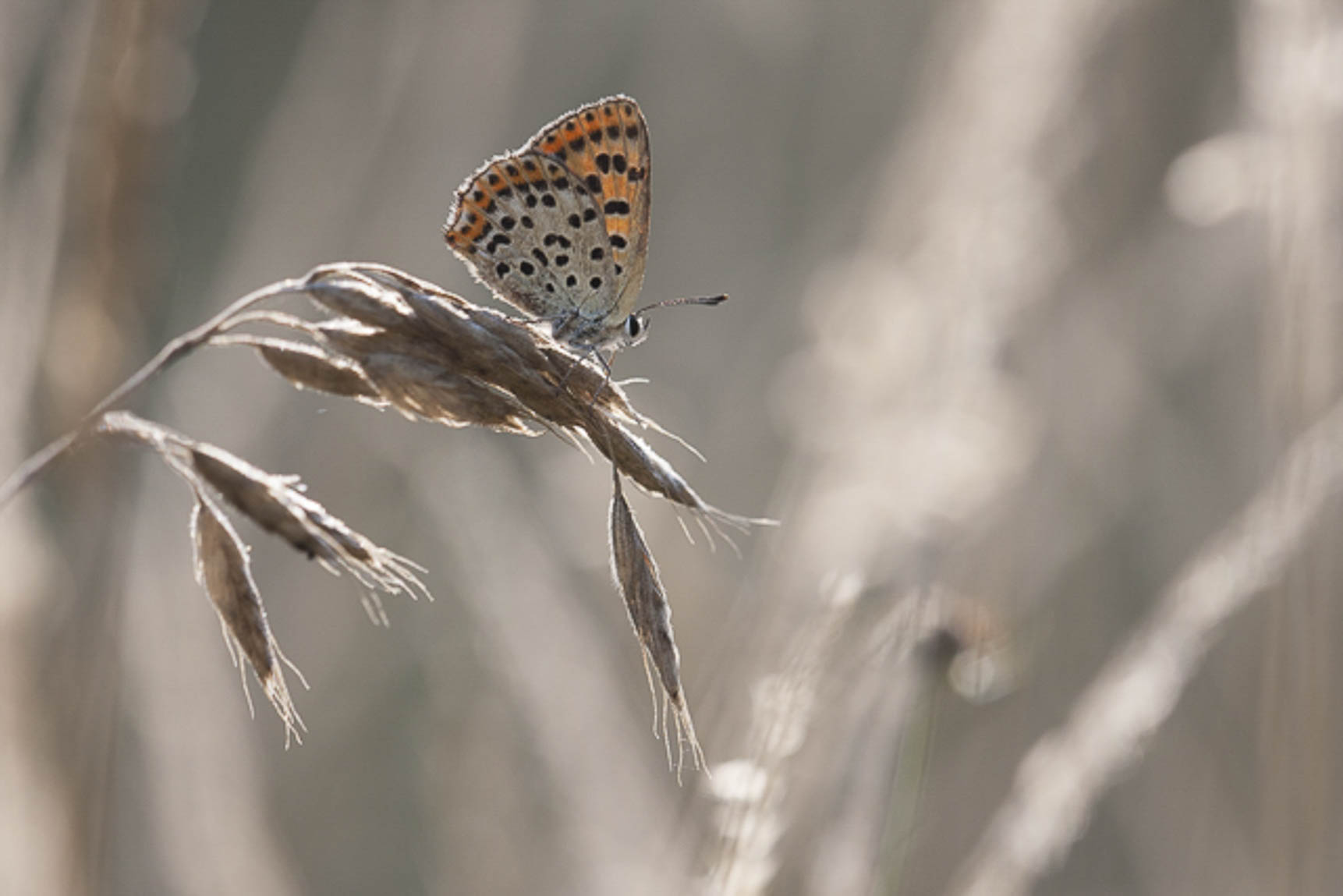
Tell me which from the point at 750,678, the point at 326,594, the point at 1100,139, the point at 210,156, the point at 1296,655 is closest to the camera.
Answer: the point at 750,678

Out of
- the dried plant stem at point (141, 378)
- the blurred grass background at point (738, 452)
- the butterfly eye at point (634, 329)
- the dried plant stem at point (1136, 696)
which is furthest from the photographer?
the butterfly eye at point (634, 329)

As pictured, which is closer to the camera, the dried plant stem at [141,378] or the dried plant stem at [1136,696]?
the dried plant stem at [141,378]

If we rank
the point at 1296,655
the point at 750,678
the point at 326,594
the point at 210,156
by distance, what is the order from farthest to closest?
the point at 210,156 → the point at 326,594 → the point at 1296,655 → the point at 750,678

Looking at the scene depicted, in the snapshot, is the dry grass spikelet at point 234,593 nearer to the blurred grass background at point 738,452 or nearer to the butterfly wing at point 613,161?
the blurred grass background at point 738,452

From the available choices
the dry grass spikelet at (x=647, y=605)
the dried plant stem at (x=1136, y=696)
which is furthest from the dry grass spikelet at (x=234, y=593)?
the dried plant stem at (x=1136, y=696)

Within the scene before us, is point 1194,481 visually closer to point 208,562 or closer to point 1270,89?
point 1270,89

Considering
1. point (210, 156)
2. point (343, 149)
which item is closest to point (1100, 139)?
point (343, 149)

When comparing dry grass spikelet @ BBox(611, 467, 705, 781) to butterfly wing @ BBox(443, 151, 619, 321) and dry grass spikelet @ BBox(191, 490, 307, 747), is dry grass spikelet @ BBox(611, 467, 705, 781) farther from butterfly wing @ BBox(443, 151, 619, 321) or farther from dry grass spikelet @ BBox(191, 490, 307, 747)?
butterfly wing @ BBox(443, 151, 619, 321)

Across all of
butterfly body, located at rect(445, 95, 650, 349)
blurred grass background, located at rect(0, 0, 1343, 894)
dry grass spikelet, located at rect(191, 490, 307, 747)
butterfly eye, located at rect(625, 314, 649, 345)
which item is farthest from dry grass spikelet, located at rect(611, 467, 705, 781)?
butterfly eye, located at rect(625, 314, 649, 345)

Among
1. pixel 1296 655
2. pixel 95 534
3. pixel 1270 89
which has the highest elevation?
pixel 1270 89
